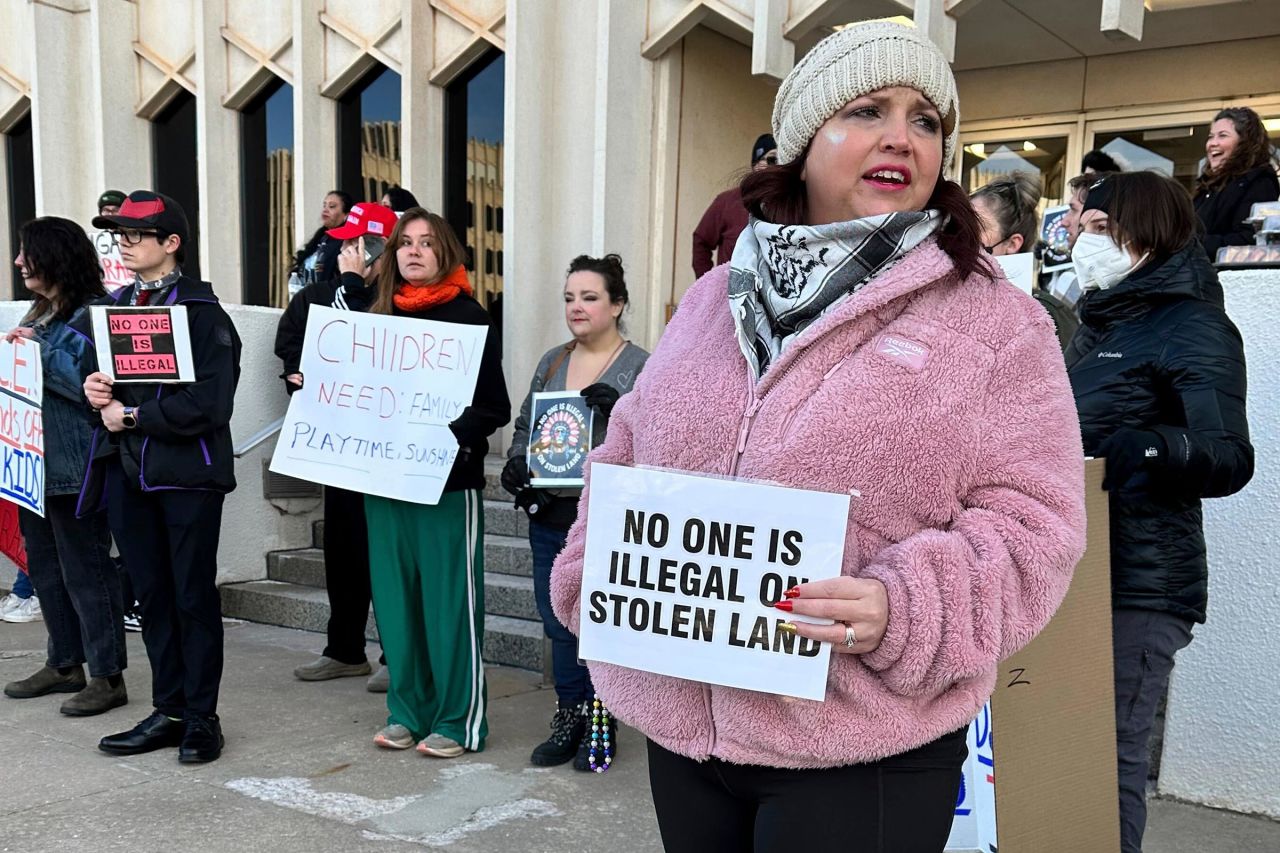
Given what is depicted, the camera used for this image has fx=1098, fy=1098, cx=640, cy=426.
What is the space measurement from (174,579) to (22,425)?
150 centimetres

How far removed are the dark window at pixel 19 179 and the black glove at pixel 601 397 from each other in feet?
36.4

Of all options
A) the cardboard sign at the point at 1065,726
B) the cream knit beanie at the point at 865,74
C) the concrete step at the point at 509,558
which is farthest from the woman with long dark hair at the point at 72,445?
the cream knit beanie at the point at 865,74

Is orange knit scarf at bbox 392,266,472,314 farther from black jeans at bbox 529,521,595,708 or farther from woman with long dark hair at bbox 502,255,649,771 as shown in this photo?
black jeans at bbox 529,521,595,708

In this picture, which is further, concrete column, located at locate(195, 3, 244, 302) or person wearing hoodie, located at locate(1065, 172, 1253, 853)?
concrete column, located at locate(195, 3, 244, 302)

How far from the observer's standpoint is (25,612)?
7336 millimetres

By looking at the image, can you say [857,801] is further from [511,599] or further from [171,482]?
[511,599]

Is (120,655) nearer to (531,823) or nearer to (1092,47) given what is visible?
(531,823)

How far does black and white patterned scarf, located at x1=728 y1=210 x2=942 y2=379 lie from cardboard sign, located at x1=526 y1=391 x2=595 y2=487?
104 inches

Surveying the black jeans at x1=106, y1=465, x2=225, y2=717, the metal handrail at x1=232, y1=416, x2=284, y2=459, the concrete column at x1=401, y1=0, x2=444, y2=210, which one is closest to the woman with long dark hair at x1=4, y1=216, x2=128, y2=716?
the black jeans at x1=106, y1=465, x2=225, y2=717

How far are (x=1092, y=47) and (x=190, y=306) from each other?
705 centimetres

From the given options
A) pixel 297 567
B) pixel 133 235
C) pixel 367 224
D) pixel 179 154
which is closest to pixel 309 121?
pixel 179 154

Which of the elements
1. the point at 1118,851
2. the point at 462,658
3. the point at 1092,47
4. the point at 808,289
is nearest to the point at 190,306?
the point at 462,658

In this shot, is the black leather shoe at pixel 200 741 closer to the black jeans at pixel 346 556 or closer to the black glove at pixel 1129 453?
the black jeans at pixel 346 556

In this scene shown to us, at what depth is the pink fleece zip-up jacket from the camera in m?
1.53
